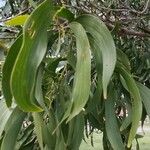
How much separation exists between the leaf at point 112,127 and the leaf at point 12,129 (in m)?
0.24

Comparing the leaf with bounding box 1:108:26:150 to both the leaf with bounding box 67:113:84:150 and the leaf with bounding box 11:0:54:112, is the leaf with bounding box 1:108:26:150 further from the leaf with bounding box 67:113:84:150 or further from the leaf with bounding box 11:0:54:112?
the leaf with bounding box 11:0:54:112

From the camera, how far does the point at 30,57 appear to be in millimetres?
947

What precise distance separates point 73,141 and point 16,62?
1.31 feet

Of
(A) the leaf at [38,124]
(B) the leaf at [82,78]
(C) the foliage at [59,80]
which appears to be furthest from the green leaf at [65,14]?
(A) the leaf at [38,124]

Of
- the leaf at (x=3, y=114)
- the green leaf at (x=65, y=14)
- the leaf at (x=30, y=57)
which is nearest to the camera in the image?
the leaf at (x=30, y=57)

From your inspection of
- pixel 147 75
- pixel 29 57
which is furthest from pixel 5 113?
pixel 147 75

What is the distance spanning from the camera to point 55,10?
1.06 meters

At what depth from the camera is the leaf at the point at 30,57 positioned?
35.8 inches

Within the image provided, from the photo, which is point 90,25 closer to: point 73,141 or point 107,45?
point 107,45

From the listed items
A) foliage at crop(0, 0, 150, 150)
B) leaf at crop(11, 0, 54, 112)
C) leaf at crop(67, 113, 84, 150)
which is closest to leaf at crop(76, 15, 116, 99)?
foliage at crop(0, 0, 150, 150)

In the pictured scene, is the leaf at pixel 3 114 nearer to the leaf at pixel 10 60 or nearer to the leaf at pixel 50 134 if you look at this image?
the leaf at pixel 50 134

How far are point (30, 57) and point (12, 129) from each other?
1.11 ft

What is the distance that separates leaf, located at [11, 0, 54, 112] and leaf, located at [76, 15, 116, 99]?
11cm

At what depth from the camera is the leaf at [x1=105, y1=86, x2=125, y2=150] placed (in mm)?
1204
